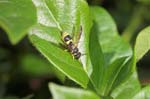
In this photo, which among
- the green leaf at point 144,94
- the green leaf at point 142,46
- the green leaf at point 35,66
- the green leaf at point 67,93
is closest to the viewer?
the green leaf at point 67,93

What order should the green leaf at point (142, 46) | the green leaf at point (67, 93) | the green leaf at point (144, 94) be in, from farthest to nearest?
the green leaf at point (142, 46) < the green leaf at point (144, 94) < the green leaf at point (67, 93)

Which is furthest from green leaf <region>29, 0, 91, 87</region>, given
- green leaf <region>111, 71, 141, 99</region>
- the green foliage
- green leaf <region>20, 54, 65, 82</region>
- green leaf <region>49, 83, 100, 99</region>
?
green leaf <region>20, 54, 65, 82</region>

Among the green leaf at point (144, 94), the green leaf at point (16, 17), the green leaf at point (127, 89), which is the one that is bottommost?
the green leaf at point (127, 89)

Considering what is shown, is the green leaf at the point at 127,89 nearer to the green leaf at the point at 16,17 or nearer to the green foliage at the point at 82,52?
the green foliage at the point at 82,52

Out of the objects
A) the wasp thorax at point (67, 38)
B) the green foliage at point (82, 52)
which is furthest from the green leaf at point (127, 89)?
the wasp thorax at point (67, 38)

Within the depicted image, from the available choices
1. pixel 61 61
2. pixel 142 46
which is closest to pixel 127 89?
pixel 142 46

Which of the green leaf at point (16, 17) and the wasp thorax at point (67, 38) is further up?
the green leaf at point (16, 17)

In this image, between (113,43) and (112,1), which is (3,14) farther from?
(112,1)
